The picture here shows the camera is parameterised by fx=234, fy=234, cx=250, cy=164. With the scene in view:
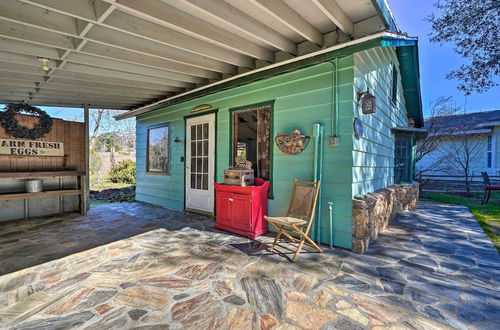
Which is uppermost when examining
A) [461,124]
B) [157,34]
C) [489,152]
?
[461,124]

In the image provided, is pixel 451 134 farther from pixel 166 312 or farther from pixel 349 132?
pixel 166 312

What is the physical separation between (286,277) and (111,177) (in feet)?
39.7

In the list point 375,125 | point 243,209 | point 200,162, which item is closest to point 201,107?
point 200,162

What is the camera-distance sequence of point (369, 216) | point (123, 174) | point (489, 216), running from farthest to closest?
1. point (123, 174)
2. point (489, 216)
3. point (369, 216)

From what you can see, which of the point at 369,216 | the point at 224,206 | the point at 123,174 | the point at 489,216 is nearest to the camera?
the point at 369,216

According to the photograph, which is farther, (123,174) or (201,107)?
(123,174)

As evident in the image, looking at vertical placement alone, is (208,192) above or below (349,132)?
below

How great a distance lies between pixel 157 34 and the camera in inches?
118

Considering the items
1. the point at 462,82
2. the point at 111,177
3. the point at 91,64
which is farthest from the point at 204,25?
the point at 111,177

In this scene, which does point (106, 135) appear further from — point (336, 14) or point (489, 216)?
point (489, 216)

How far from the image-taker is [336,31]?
10.8 feet

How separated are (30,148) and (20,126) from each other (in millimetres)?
461

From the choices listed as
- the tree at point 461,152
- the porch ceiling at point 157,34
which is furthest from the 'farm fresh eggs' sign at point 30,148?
the tree at point 461,152

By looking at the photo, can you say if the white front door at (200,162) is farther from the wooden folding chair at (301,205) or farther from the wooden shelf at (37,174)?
the wooden shelf at (37,174)
